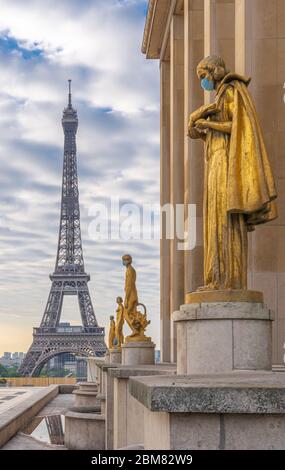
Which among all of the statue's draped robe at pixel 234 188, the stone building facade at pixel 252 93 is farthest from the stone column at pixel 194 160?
the statue's draped robe at pixel 234 188

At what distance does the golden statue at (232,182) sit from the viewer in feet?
29.7

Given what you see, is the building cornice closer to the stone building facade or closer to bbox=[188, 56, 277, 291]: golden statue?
the stone building facade

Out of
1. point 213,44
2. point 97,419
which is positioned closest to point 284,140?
point 213,44

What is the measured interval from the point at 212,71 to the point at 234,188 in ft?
6.05

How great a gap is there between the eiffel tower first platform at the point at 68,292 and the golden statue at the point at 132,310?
6885cm

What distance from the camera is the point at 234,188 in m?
9.05

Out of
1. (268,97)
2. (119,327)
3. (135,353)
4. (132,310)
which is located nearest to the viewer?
(268,97)

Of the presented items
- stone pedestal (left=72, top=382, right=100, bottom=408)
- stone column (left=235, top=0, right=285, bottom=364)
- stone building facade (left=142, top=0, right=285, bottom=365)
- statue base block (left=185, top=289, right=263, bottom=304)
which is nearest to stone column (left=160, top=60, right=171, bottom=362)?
stone building facade (left=142, top=0, right=285, bottom=365)

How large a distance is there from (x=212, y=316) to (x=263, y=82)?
29.7ft

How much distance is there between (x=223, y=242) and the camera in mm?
9469

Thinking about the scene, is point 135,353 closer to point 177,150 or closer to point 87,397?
point 177,150

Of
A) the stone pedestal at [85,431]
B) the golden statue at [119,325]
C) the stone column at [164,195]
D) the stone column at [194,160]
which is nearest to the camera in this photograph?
the stone pedestal at [85,431]

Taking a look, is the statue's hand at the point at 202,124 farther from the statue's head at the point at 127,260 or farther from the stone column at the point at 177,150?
the stone column at the point at 177,150

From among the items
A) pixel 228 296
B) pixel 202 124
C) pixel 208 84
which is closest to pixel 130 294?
pixel 208 84
